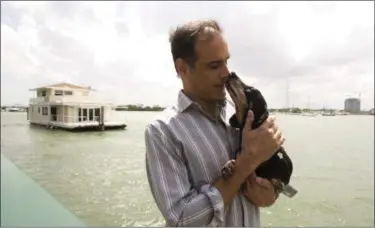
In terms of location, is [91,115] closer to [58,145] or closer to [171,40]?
[58,145]

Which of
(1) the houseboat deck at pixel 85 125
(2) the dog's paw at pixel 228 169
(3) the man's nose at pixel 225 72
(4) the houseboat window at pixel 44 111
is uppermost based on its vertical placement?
(3) the man's nose at pixel 225 72

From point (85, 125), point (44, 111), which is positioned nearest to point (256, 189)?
point (85, 125)

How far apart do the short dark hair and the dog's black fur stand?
0.35 feet

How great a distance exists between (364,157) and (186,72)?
23942mm

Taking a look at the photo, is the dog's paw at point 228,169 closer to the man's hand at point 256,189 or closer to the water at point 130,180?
the man's hand at point 256,189

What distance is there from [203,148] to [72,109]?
25.8 meters

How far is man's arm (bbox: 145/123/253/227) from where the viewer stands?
80 centimetres

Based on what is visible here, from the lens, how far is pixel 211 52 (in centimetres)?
89

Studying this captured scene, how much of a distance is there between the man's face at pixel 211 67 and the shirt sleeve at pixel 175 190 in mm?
147

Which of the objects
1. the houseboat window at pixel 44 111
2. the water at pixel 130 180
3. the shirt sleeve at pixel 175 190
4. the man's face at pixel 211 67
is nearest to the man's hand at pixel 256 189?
the shirt sleeve at pixel 175 190

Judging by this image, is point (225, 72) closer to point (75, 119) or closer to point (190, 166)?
point (190, 166)

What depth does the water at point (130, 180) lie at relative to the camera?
8.91 meters

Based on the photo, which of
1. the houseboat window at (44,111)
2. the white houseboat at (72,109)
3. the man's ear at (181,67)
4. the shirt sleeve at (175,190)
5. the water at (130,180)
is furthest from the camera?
the houseboat window at (44,111)

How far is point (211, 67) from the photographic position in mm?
897
